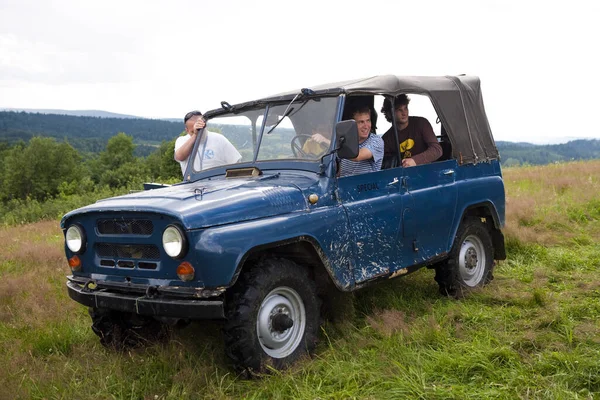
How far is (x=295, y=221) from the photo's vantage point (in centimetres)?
424

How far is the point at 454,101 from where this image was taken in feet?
20.7

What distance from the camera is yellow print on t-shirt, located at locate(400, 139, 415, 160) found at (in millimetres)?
5961

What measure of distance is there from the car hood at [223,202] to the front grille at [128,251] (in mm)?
286

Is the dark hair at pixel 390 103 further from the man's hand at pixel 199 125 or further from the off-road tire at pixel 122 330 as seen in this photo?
the off-road tire at pixel 122 330

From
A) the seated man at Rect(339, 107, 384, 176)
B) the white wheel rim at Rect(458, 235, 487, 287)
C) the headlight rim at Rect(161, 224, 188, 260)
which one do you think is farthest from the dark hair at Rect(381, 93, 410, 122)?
the headlight rim at Rect(161, 224, 188, 260)

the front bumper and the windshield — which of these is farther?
the windshield

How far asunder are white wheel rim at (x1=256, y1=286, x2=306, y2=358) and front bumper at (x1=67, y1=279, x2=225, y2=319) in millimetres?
447

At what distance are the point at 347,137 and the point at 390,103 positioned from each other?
1.25 m

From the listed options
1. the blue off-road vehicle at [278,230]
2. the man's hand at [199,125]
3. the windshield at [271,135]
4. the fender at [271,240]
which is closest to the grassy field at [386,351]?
the blue off-road vehicle at [278,230]

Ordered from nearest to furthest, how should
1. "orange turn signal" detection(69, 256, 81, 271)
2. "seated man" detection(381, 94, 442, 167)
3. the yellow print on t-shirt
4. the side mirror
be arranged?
the side mirror, "orange turn signal" detection(69, 256, 81, 271), "seated man" detection(381, 94, 442, 167), the yellow print on t-shirt

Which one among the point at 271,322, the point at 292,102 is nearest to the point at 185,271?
the point at 271,322

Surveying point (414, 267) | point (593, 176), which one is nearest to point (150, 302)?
point (414, 267)

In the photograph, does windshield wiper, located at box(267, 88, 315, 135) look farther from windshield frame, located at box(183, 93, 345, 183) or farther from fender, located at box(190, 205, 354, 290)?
fender, located at box(190, 205, 354, 290)

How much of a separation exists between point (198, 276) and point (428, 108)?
3421mm
